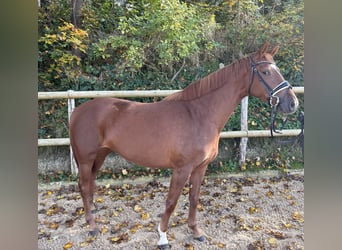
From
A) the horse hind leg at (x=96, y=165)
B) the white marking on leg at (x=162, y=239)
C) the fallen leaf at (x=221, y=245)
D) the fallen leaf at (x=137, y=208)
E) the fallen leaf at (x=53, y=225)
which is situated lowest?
the fallen leaf at (x=221, y=245)

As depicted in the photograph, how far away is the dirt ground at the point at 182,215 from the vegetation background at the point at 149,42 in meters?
0.59

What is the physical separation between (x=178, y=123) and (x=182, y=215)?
0.88 m

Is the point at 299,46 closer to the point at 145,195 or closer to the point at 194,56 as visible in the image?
the point at 194,56

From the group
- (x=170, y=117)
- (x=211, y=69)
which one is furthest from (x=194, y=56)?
(x=170, y=117)

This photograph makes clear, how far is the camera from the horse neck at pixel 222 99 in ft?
6.07

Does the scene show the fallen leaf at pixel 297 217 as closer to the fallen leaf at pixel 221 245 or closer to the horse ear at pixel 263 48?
the fallen leaf at pixel 221 245

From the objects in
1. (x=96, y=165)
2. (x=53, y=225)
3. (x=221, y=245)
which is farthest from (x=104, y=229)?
(x=221, y=245)

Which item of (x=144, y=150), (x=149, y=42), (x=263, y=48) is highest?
(x=149, y=42)

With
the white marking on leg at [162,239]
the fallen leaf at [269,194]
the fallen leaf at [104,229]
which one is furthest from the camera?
the fallen leaf at [269,194]

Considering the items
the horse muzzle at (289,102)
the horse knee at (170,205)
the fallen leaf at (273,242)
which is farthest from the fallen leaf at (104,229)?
the horse muzzle at (289,102)

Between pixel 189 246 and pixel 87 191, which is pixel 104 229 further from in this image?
pixel 189 246

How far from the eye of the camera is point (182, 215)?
226cm

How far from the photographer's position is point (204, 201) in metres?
2.35

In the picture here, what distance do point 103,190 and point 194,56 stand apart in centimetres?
141
